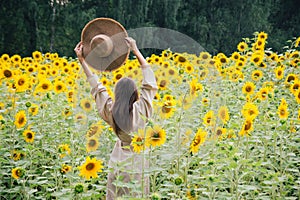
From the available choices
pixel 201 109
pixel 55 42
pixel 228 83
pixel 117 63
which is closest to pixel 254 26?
pixel 55 42

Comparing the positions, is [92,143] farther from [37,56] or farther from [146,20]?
[146,20]

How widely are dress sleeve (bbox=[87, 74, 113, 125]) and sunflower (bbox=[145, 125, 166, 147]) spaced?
31 centimetres

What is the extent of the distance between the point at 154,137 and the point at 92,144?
854mm

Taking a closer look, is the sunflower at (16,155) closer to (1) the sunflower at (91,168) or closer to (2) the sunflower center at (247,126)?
(1) the sunflower at (91,168)

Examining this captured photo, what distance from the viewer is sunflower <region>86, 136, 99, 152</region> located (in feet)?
8.52

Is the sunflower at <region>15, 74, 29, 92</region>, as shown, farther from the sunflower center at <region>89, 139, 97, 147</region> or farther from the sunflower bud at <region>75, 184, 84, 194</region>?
the sunflower bud at <region>75, 184, 84, 194</region>

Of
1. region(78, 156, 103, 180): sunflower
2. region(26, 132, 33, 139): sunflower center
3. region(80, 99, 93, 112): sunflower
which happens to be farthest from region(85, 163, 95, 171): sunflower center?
region(80, 99, 93, 112): sunflower

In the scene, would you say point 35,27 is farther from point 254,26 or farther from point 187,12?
point 254,26

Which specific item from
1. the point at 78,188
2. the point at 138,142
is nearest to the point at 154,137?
the point at 138,142

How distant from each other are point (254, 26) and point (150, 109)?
14738 mm

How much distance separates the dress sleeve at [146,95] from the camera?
82.7 inches

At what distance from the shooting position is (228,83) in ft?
14.5

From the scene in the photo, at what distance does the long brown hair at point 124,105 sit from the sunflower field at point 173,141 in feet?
0.51

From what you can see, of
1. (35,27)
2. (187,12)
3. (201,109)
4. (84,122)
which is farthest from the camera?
(187,12)
